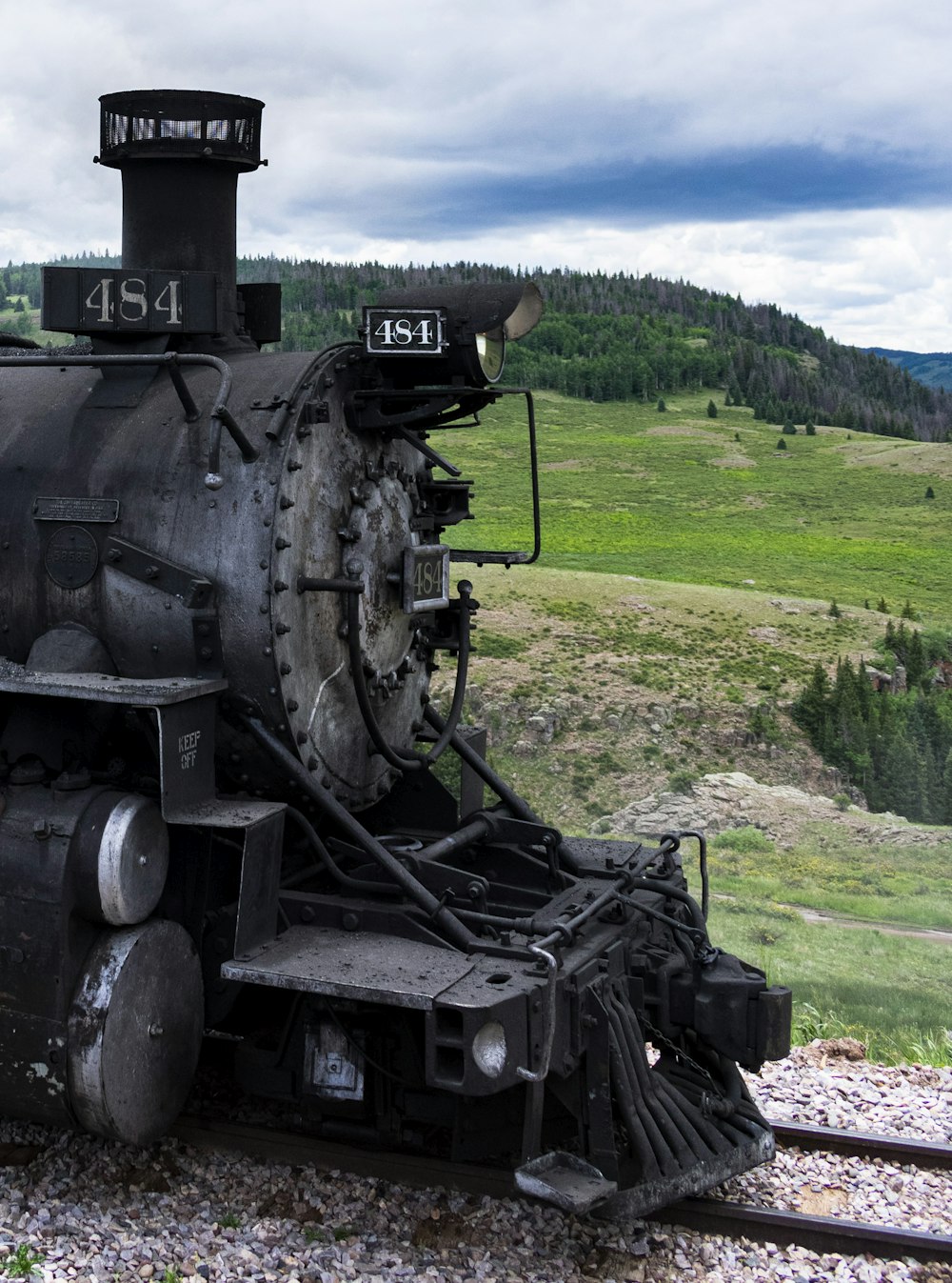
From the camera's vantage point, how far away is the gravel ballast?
205 inches

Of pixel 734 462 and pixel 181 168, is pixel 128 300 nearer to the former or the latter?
pixel 181 168

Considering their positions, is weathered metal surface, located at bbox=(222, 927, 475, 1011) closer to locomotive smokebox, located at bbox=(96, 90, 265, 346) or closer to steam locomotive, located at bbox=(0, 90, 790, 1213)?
steam locomotive, located at bbox=(0, 90, 790, 1213)

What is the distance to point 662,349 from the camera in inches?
1406

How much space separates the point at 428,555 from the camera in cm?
654

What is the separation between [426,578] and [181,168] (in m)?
2.38

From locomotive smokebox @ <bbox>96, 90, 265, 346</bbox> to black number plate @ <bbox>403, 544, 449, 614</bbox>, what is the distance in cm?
152

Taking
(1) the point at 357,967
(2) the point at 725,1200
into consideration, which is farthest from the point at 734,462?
(1) the point at 357,967

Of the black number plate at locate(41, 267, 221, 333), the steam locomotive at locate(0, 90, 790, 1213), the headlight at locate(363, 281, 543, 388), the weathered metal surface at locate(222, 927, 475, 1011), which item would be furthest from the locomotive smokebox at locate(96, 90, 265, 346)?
the weathered metal surface at locate(222, 927, 475, 1011)

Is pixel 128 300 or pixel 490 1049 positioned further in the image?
pixel 128 300

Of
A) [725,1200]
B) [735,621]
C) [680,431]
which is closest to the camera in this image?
[725,1200]

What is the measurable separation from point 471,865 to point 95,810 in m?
2.19

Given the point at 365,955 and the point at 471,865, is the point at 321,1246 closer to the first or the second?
the point at 365,955

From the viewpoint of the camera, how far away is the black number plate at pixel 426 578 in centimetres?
636

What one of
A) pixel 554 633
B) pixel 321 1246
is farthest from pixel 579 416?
pixel 321 1246
